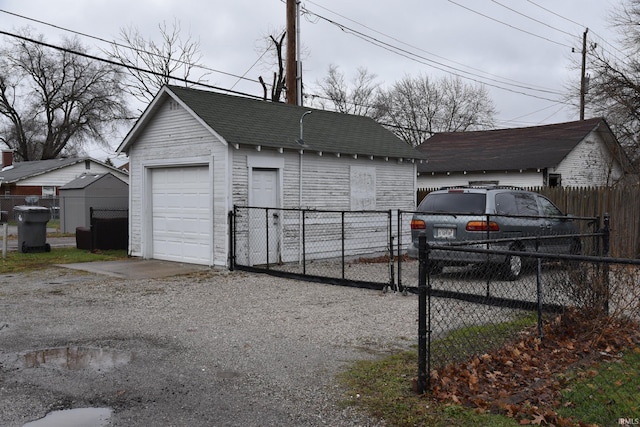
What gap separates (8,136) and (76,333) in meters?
60.3

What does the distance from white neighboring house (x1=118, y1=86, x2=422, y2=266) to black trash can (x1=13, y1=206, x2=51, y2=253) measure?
10.0ft

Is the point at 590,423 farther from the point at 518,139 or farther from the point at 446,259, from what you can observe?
the point at 518,139

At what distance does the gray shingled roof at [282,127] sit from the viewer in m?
13.4

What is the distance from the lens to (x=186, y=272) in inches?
496

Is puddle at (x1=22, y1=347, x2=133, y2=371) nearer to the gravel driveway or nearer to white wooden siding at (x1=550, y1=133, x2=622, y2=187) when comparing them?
the gravel driveway

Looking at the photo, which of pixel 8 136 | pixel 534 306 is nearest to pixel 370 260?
pixel 534 306

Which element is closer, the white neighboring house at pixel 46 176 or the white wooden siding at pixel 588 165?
the white wooden siding at pixel 588 165

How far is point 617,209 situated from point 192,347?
12.7m

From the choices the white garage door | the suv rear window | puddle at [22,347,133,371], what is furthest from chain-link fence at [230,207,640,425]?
the white garage door

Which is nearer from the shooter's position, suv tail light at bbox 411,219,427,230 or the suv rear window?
the suv rear window

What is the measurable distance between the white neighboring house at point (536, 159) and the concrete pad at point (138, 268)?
49.2 feet

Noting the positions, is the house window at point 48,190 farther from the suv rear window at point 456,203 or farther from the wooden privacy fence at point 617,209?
the suv rear window at point 456,203

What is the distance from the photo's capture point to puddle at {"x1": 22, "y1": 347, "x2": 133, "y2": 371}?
5.89m

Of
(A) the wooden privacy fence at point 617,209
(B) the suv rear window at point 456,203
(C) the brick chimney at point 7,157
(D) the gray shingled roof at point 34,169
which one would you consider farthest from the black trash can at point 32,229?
(C) the brick chimney at point 7,157
